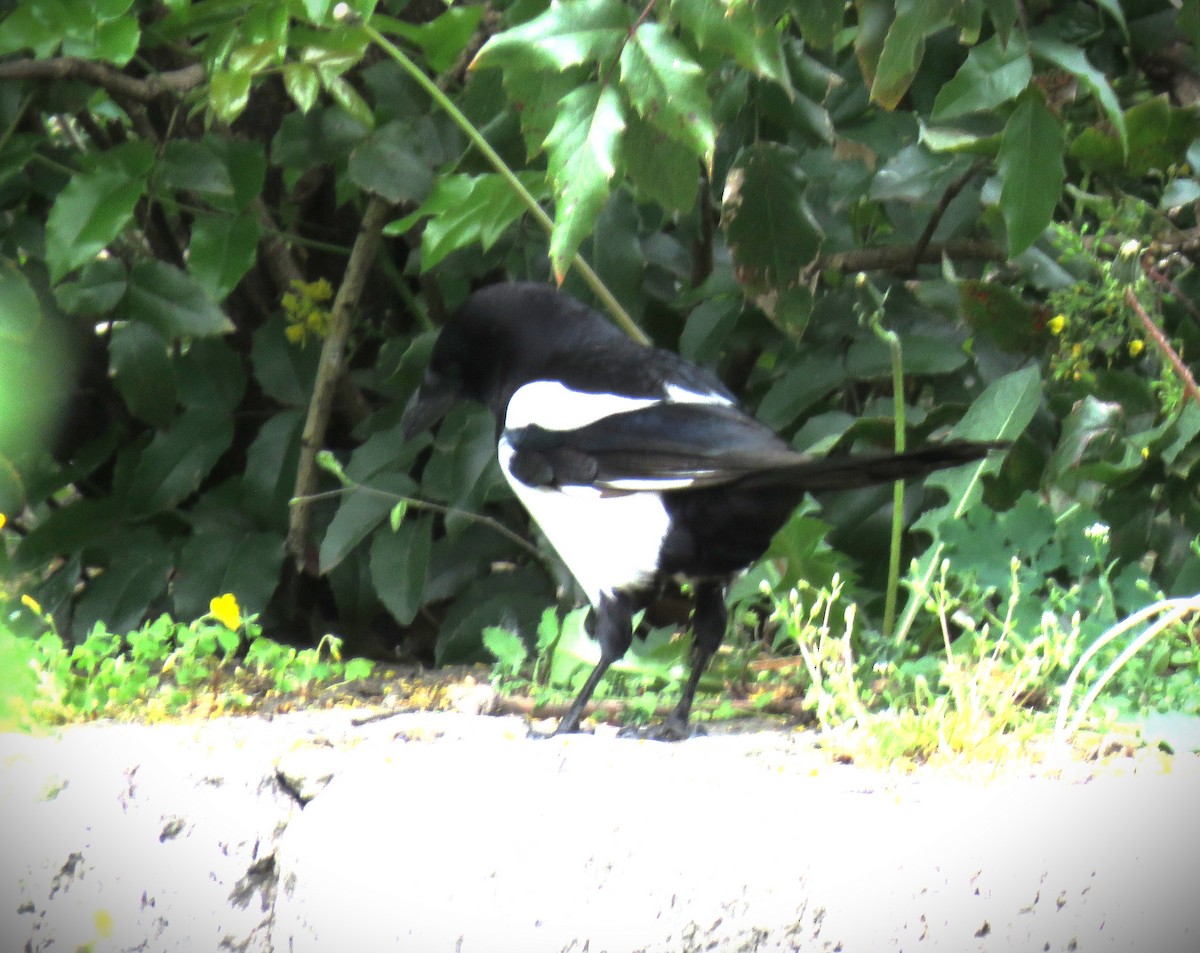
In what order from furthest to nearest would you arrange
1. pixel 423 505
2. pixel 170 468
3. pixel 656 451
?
pixel 170 468 < pixel 423 505 < pixel 656 451

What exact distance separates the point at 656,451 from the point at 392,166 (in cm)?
91

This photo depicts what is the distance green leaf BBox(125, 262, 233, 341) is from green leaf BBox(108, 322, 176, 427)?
59 mm

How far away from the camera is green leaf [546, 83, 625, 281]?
1738 millimetres

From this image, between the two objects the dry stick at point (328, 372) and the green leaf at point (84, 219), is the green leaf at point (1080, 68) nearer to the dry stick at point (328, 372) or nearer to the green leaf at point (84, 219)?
the dry stick at point (328, 372)

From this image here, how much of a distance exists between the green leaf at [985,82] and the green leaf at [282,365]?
159 centimetres

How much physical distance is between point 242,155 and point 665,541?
4.06 ft

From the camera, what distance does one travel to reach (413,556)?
9.77ft

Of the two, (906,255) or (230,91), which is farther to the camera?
(906,255)

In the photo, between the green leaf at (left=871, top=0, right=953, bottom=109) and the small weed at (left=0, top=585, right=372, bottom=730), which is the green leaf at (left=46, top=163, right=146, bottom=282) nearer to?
the small weed at (left=0, top=585, right=372, bottom=730)

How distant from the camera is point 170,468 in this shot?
10.3 ft

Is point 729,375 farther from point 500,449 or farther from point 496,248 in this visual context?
point 500,449

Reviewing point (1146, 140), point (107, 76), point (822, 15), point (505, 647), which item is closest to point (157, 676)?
point (505, 647)

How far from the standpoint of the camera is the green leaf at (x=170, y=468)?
10.3 feet

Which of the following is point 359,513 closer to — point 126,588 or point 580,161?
point 126,588
